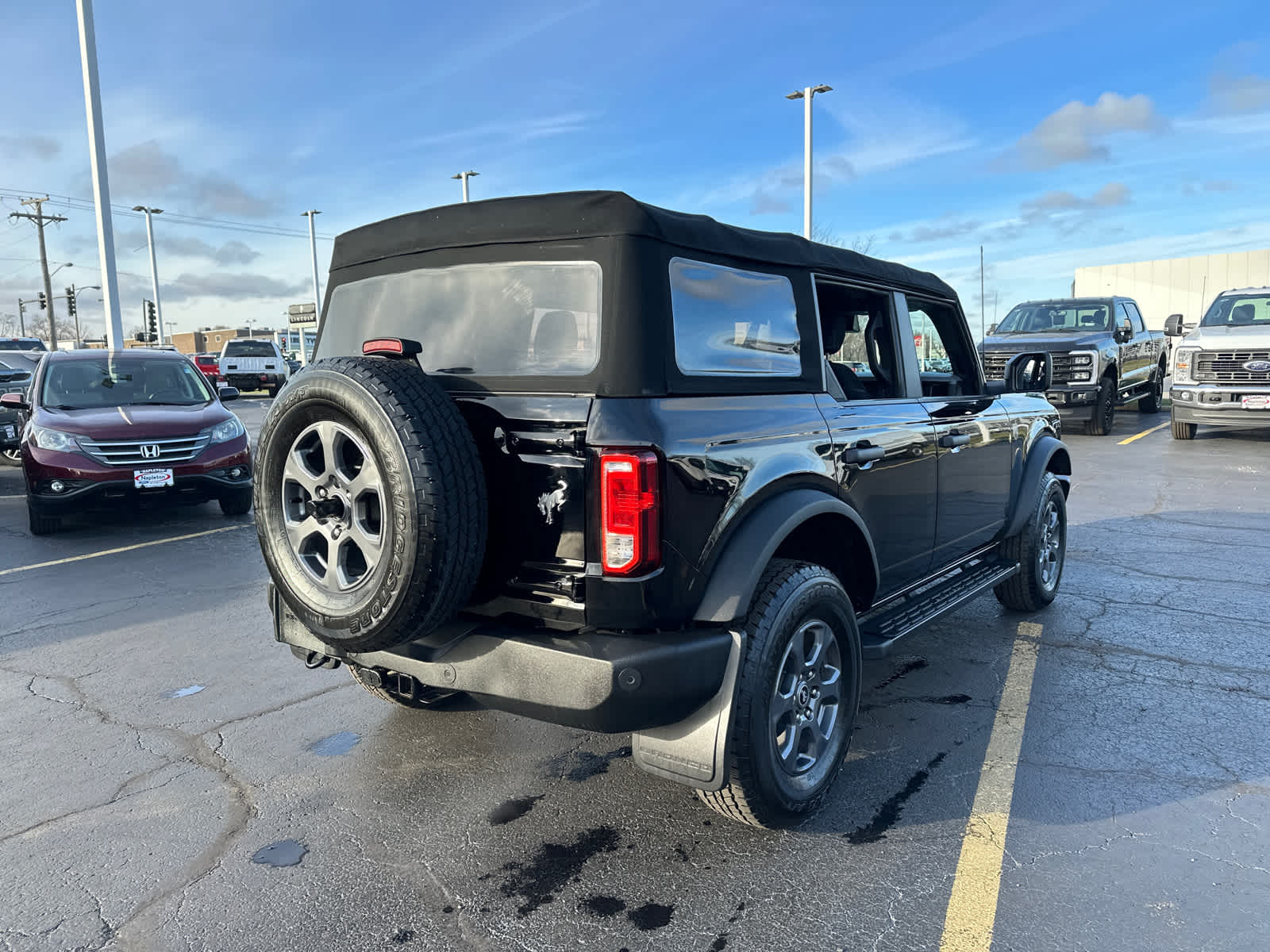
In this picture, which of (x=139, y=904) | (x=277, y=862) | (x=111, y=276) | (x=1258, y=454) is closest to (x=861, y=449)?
(x=277, y=862)

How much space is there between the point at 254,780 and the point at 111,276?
1733 cm

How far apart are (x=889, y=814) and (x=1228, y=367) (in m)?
12.6

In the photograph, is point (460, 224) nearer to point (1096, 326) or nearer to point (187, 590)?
point (187, 590)

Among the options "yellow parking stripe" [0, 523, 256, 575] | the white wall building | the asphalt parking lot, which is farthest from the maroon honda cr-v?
the white wall building

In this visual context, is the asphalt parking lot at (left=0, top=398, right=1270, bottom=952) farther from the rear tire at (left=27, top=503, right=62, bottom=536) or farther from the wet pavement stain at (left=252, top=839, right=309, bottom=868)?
the rear tire at (left=27, top=503, right=62, bottom=536)

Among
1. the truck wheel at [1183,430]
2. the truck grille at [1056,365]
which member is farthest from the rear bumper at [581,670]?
the truck wheel at [1183,430]

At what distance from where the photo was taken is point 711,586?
2662 mm

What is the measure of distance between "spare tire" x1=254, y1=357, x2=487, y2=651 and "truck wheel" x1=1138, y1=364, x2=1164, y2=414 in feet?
61.9

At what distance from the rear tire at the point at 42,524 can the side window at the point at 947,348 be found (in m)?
7.29

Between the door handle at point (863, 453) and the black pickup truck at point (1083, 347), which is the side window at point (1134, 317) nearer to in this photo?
the black pickup truck at point (1083, 347)

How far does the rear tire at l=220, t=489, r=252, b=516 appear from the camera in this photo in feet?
27.0

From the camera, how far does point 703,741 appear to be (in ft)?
8.54

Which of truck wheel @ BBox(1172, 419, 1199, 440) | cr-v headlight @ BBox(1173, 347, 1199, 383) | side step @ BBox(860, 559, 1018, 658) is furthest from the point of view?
truck wheel @ BBox(1172, 419, 1199, 440)

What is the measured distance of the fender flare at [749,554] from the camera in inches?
104
